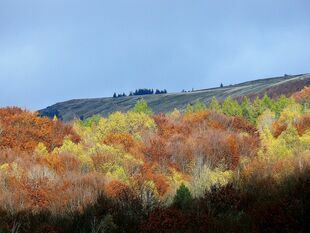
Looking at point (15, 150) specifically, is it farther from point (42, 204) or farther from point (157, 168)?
point (42, 204)

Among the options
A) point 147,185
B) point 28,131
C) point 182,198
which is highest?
point 28,131

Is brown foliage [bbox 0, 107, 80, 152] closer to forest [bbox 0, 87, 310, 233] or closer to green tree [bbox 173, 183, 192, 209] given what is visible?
forest [bbox 0, 87, 310, 233]

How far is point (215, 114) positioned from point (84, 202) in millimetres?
67017

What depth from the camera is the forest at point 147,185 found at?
621 inches

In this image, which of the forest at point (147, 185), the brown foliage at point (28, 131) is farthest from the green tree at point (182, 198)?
the brown foliage at point (28, 131)

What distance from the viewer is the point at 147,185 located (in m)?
25.0

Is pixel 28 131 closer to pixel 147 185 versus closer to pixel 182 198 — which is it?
pixel 147 185

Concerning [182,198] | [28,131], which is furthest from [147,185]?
[28,131]

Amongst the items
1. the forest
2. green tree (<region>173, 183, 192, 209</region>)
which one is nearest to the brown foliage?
the forest

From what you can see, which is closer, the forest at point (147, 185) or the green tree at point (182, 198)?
the forest at point (147, 185)

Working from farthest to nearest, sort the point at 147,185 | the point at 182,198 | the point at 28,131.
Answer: the point at 28,131 < the point at 147,185 < the point at 182,198

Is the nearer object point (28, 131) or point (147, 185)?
point (147, 185)

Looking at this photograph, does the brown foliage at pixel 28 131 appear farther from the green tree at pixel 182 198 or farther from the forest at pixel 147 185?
the green tree at pixel 182 198

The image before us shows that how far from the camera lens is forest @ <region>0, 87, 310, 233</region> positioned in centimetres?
1577
